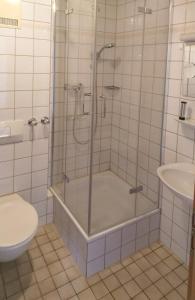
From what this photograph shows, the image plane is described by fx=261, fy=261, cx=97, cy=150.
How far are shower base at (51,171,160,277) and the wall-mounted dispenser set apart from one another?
50.8 inches

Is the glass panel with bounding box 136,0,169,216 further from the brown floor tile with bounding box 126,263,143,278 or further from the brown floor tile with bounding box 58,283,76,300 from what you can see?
the brown floor tile with bounding box 58,283,76,300

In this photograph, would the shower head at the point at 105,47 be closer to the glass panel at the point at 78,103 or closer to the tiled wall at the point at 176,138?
the glass panel at the point at 78,103

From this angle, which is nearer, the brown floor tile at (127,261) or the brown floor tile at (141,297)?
the brown floor tile at (141,297)

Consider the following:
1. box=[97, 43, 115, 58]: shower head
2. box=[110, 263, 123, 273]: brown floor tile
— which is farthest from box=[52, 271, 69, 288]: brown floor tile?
box=[97, 43, 115, 58]: shower head

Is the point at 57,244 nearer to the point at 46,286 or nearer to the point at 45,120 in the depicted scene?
the point at 46,286

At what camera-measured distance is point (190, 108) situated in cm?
183

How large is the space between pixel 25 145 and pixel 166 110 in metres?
1.21

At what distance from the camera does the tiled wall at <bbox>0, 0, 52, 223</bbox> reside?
6.55 ft

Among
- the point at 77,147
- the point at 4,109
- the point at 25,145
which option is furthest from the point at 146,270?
the point at 4,109

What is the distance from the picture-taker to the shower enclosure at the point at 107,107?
6.46 feet

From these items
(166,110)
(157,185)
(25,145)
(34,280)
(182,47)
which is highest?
(182,47)

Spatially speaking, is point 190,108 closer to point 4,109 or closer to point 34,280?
point 4,109

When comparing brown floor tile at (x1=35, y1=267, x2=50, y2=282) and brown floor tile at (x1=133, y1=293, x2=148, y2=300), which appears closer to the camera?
brown floor tile at (x1=133, y1=293, x2=148, y2=300)

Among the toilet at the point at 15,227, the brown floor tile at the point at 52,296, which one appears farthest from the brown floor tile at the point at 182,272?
the toilet at the point at 15,227
